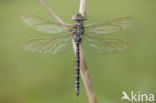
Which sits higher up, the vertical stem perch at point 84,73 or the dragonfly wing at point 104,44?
the dragonfly wing at point 104,44

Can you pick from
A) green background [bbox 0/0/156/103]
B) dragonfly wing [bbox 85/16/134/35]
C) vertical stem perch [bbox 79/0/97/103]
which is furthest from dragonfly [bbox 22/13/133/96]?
green background [bbox 0/0/156/103]

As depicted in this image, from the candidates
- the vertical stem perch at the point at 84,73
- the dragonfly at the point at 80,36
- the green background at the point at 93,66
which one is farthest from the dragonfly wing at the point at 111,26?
the green background at the point at 93,66

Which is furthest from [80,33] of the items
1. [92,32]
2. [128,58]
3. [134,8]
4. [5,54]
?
[5,54]

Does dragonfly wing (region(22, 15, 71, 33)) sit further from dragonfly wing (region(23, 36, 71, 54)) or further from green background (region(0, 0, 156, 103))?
green background (region(0, 0, 156, 103))

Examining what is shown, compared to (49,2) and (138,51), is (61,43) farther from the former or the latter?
(49,2)

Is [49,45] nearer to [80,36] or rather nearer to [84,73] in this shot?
[80,36]

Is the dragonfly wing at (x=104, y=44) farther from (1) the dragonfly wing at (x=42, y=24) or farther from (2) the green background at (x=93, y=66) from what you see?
(2) the green background at (x=93, y=66)
